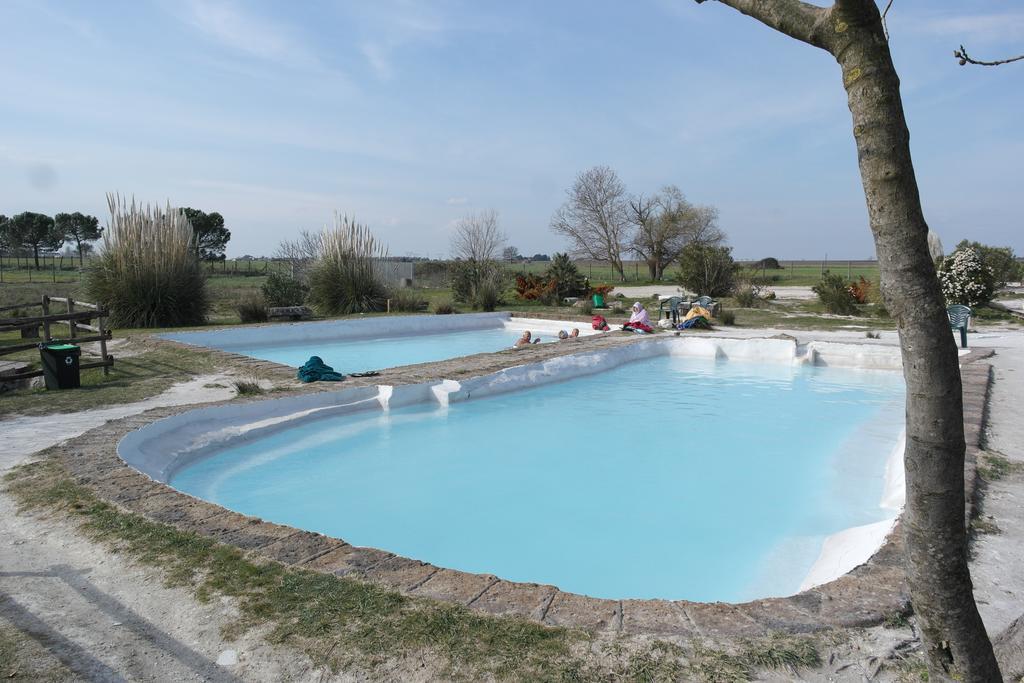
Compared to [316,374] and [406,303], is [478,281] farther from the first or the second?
[316,374]

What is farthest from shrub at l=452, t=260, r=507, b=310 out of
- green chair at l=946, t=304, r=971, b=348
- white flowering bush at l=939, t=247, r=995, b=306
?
green chair at l=946, t=304, r=971, b=348

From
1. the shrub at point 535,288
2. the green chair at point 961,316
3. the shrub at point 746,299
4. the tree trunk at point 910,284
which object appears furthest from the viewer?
the shrub at point 535,288

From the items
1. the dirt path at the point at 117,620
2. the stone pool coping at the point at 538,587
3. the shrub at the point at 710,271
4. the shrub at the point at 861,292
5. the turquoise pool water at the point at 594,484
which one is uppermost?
the shrub at the point at 710,271

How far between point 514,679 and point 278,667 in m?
0.77

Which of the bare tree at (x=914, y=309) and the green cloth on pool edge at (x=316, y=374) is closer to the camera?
the bare tree at (x=914, y=309)

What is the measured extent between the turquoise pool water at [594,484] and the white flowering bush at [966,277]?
708 cm

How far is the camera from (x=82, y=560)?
315 centimetres

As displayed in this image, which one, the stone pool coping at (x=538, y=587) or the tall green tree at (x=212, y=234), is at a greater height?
the tall green tree at (x=212, y=234)

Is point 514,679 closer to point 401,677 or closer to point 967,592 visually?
point 401,677

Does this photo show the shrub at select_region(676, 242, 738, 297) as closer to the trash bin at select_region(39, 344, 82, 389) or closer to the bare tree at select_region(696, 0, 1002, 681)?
the trash bin at select_region(39, 344, 82, 389)

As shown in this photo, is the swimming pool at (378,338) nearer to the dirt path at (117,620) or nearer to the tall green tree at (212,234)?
the dirt path at (117,620)

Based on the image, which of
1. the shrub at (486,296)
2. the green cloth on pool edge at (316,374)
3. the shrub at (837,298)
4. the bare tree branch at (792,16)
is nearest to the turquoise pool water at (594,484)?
the green cloth on pool edge at (316,374)

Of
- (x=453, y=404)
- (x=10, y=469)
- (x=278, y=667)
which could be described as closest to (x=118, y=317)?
(x=453, y=404)

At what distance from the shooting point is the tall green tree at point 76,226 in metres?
49.3
